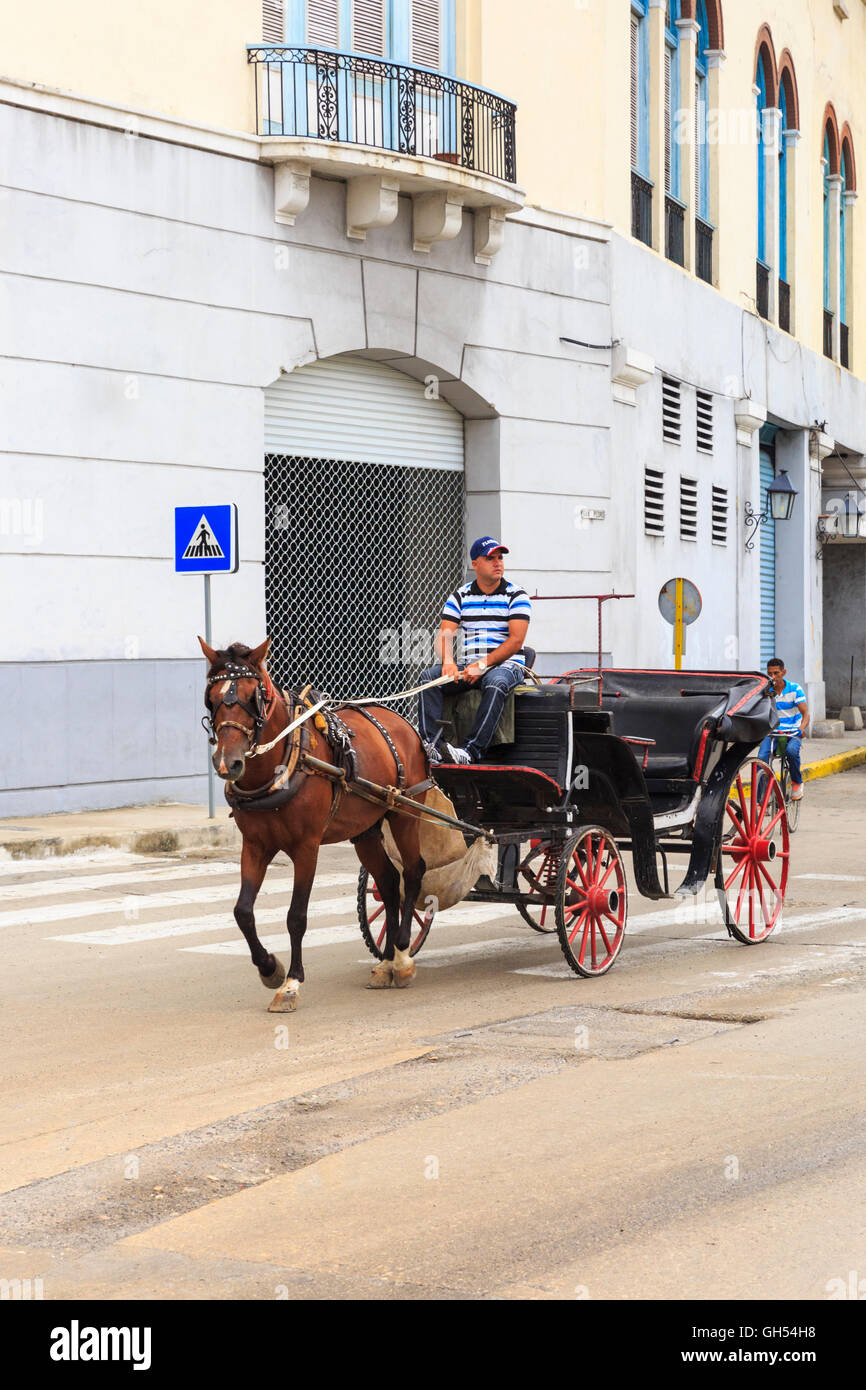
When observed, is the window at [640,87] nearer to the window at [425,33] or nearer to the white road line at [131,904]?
the window at [425,33]

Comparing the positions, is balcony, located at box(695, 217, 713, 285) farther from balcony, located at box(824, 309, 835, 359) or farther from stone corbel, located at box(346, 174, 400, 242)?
stone corbel, located at box(346, 174, 400, 242)

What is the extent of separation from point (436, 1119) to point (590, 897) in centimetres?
325

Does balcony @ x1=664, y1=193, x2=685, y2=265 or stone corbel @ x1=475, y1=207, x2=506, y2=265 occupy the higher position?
balcony @ x1=664, y1=193, x2=685, y2=265

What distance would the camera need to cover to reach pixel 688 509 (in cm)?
2650

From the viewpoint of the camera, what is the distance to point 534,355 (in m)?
22.0

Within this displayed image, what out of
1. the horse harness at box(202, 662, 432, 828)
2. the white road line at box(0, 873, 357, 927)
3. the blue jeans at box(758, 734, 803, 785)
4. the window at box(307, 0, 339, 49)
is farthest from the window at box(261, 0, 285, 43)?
the horse harness at box(202, 662, 432, 828)

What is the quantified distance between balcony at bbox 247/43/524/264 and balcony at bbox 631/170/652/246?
390 cm

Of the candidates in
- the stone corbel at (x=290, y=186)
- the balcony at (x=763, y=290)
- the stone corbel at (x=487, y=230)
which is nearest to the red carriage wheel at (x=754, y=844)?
the stone corbel at (x=290, y=186)

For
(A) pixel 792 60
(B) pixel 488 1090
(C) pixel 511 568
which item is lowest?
(B) pixel 488 1090

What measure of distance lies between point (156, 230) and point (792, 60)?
1828 centimetres

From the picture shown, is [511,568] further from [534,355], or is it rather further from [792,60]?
[792,60]

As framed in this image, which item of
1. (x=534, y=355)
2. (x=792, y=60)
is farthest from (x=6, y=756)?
(x=792, y=60)

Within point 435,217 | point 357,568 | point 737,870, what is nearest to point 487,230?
point 435,217

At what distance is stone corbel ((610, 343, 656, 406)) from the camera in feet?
76.0
